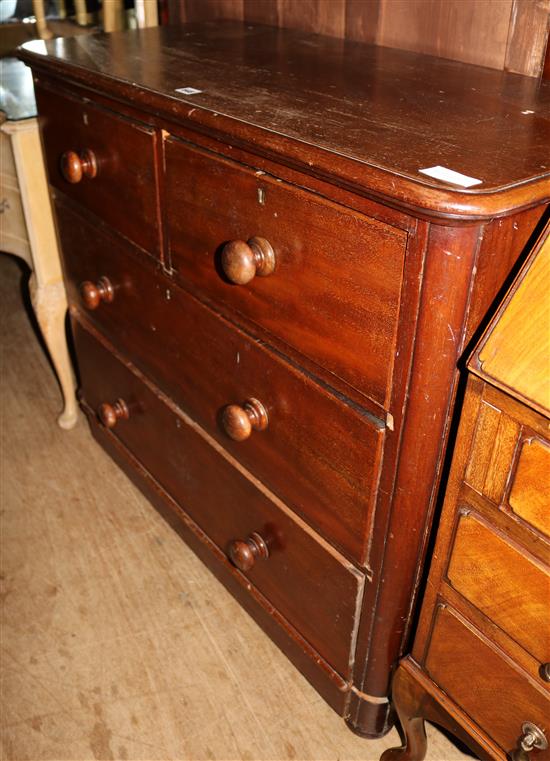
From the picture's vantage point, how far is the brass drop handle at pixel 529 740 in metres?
0.83

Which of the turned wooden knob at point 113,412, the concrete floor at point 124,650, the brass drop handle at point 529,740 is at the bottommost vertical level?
the concrete floor at point 124,650

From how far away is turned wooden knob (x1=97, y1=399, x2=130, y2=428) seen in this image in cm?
150

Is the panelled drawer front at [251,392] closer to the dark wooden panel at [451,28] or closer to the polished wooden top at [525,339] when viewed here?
the polished wooden top at [525,339]

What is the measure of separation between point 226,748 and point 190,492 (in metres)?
0.45

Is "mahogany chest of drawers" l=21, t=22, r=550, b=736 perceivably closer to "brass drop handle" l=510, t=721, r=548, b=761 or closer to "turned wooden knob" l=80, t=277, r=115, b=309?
"turned wooden knob" l=80, t=277, r=115, b=309

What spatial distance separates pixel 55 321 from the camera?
180 cm

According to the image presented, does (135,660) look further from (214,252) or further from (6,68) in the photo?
(6,68)

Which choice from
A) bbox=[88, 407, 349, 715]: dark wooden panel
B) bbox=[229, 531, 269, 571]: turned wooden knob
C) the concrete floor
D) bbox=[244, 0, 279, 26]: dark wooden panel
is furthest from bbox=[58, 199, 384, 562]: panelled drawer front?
bbox=[244, 0, 279, 26]: dark wooden panel

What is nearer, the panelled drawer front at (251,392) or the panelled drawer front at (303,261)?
the panelled drawer front at (303,261)

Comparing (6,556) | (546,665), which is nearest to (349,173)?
(546,665)

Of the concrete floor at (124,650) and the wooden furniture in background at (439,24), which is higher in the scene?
the wooden furniture in background at (439,24)

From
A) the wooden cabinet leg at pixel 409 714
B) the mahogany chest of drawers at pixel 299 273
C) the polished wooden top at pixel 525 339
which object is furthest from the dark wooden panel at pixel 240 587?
the polished wooden top at pixel 525 339

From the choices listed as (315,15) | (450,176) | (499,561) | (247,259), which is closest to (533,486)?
(499,561)

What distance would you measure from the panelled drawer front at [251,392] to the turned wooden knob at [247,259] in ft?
0.45
